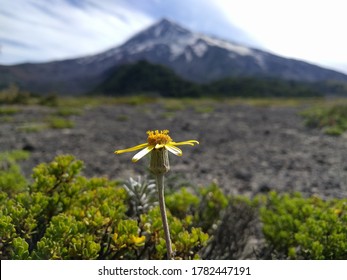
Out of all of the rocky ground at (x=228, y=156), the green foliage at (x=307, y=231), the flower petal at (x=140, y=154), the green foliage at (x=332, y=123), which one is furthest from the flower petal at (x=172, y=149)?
the green foliage at (x=332, y=123)

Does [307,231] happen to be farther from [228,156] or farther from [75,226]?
[228,156]

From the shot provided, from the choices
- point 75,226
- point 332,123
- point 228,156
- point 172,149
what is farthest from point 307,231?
point 332,123

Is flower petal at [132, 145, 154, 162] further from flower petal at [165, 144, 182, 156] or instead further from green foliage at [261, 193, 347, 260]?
green foliage at [261, 193, 347, 260]

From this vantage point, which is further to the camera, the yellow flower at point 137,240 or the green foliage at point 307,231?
the green foliage at point 307,231

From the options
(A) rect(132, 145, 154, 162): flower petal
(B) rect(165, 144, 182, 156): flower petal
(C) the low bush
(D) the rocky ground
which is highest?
(B) rect(165, 144, 182, 156): flower petal

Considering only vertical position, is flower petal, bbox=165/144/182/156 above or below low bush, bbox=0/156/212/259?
above

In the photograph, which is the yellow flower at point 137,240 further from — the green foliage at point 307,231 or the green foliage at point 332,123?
the green foliage at point 332,123

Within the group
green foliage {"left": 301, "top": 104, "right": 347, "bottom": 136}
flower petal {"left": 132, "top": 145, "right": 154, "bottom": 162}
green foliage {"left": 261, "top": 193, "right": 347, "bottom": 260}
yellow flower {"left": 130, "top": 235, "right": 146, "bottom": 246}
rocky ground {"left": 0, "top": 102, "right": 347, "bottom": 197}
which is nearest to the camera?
flower petal {"left": 132, "top": 145, "right": 154, "bottom": 162}

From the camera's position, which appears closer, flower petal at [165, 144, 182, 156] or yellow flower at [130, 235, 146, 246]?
flower petal at [165, 144, 182, 156]

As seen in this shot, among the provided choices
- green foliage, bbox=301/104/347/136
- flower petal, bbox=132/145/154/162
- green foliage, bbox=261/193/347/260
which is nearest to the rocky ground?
green foliage, bbox=301/104/347/136
